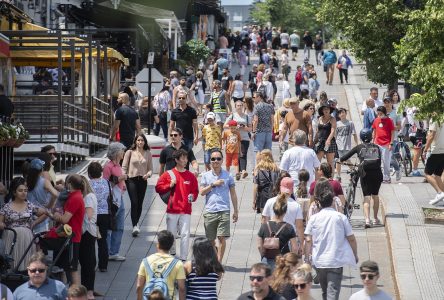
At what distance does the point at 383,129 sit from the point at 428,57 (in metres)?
4.20

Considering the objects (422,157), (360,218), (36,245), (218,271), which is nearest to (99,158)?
(422,157)

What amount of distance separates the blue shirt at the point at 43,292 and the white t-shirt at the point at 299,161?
7238 mm

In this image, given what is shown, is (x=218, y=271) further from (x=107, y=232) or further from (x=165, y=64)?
(x=165, y=64)

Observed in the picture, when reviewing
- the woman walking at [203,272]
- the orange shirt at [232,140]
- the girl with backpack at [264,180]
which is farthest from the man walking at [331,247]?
the orange shirt at [232,140]

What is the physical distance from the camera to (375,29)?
34.7 meters

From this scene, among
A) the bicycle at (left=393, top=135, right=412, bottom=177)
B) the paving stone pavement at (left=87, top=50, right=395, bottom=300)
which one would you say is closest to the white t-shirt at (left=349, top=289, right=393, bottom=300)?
the paving stone pavement at (left=87, top=50, right=395, bottom=300)

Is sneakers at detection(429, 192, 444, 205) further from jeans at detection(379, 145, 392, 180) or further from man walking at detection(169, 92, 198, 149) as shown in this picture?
man walking at detection(169, 92, 198, 149)

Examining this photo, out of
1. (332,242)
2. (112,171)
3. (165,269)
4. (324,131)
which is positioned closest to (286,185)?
(332,242)

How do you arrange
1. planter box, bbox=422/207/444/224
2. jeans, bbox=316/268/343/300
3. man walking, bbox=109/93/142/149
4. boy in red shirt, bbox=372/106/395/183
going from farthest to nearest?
man walking, bbox=109/93/142/149 → boy in red shirt, bbox=372/106/395/183 → planter box, bbox=422/207/444/224 → jeans, bbox=316/268/343/300

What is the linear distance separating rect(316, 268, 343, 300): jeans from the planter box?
6.71m

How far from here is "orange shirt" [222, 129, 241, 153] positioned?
25.9 meters

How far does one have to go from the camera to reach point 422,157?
28.3 meters

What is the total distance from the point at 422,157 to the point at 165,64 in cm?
2211

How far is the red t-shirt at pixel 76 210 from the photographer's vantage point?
15977 millimetres
